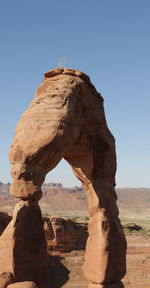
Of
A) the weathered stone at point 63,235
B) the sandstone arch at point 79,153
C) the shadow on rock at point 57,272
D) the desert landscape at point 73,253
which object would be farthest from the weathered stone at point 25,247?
the weathered stone at point 63,235

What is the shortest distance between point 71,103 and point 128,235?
2118 cm

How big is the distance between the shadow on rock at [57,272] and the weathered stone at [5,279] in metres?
13.5

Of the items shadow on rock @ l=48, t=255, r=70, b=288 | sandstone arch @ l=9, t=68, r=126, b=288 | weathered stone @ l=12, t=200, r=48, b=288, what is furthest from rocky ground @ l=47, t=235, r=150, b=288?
weathered stone @ l=12, t=200, r=48, b=288

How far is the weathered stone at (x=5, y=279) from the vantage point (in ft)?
13.7

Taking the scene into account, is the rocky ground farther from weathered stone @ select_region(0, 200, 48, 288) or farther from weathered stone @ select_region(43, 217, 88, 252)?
weathered stone @ select_region(0, 200, 48, 288)

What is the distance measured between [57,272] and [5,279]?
15.1 metres

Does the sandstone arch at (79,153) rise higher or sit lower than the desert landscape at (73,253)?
higher

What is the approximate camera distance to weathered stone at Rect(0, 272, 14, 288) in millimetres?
4189

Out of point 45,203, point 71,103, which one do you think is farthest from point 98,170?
point 45,203

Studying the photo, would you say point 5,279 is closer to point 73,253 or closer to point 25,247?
point 25,247

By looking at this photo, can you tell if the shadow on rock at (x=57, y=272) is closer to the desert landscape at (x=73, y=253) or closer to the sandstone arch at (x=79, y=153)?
the desert landscape at (x=73, y=253)

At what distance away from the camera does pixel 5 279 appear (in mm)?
4297

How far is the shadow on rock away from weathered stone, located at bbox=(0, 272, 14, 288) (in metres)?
13.5

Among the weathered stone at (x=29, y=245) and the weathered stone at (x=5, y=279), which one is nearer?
the weathered stone at (x=5, y=279)
